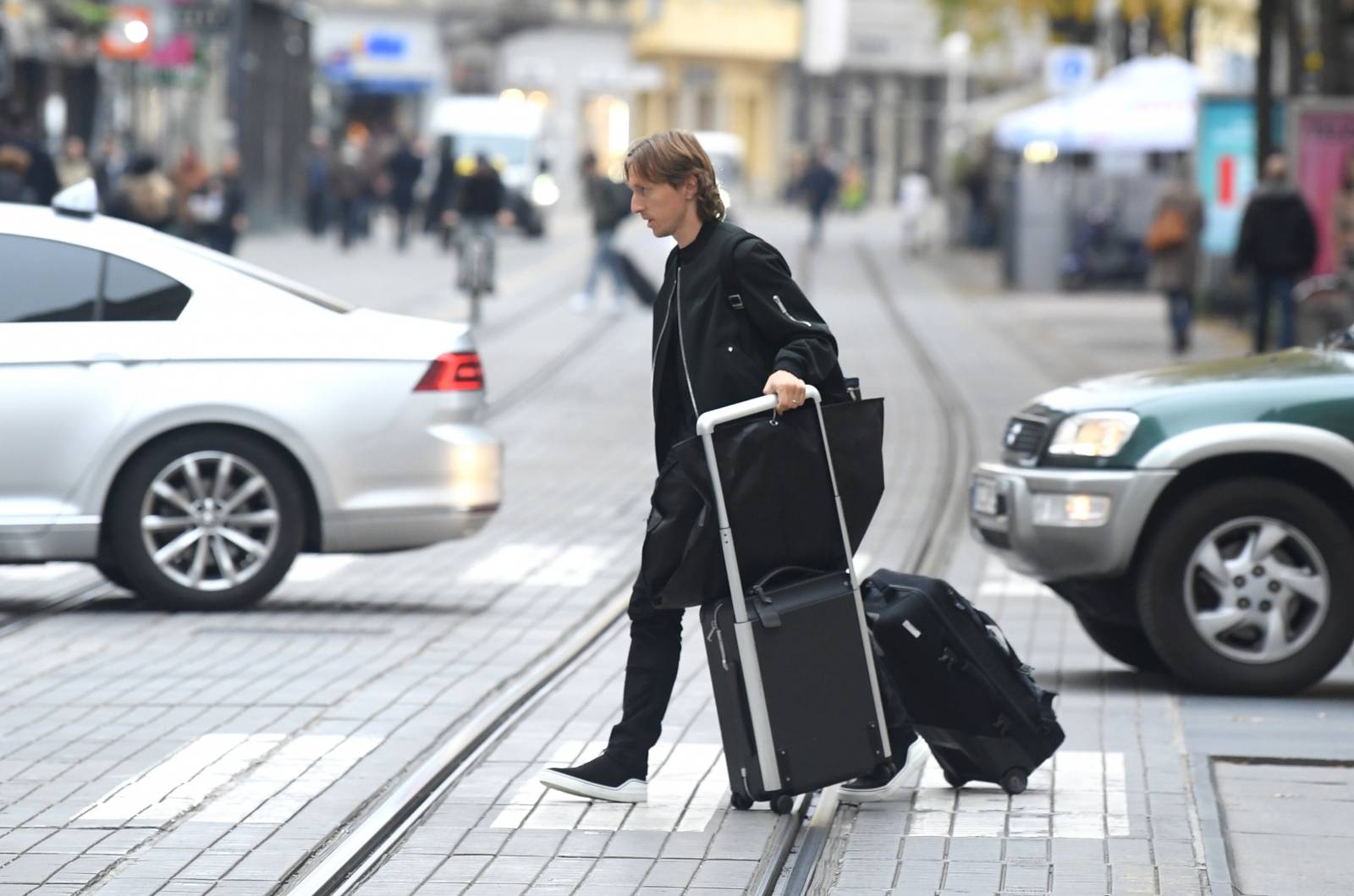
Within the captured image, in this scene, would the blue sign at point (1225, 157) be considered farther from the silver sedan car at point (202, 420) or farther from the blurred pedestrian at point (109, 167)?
the silver sedan car at point (202, 420)

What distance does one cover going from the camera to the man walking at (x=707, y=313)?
627 centimetres

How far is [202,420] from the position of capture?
9.95m

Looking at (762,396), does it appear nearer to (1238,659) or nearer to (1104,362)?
(1238,659)

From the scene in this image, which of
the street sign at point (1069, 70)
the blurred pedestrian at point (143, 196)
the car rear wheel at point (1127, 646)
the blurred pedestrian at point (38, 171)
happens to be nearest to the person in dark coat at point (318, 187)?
the street sign at point (1069, 70)

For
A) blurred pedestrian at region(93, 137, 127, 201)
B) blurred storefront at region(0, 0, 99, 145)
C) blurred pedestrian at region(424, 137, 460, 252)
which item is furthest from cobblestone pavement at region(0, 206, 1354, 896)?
blurred pedestrian at region(424, 137, 460, 252)

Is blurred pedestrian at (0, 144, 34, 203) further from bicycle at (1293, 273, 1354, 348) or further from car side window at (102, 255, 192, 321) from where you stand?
bicycle at (1293, 273, 1354, 348)

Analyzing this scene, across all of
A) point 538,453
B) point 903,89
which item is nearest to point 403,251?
point 538,453

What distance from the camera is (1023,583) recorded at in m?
11.1

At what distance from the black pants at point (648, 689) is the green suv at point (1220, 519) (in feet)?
6.86

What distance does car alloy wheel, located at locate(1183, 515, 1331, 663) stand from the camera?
8.39 metres

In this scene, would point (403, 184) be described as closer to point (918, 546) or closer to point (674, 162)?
point (918, 546)

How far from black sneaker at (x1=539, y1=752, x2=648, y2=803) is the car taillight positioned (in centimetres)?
365

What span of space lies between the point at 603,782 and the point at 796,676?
0.71 meters

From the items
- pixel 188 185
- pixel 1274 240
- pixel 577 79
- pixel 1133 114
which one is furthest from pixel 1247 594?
pixel 577 79
